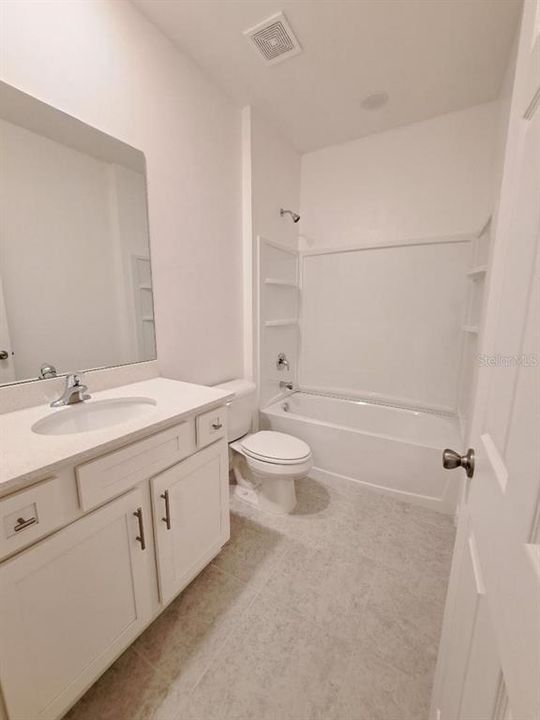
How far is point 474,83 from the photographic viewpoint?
1.83m

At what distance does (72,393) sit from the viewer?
1.18 meters

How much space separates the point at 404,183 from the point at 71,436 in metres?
2.72

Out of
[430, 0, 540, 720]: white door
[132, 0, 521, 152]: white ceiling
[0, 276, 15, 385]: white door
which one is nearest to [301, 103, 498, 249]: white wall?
[132, 0, 521, 152]: white ceiling

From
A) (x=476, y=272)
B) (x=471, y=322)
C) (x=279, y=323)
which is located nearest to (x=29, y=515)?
(x=279, y=323)

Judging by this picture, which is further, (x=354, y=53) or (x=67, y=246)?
(x=354, y=53)

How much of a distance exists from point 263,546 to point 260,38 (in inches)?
103

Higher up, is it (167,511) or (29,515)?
(29,515)

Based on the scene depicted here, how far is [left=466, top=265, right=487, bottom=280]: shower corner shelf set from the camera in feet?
5.77

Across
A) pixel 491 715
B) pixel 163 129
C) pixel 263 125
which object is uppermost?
pixel 263 125

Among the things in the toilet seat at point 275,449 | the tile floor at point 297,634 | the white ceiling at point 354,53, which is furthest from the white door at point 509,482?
the white ceiling at point 354,53

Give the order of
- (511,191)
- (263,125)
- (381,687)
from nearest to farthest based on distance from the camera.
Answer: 1. (511,191)
2. (381,687)
3. (263,125)

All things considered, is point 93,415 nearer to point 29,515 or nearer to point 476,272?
point 29,515

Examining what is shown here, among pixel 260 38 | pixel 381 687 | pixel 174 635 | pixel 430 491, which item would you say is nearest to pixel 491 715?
pixel 381 687

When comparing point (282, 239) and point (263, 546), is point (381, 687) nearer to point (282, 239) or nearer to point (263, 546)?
point (263, 546)
